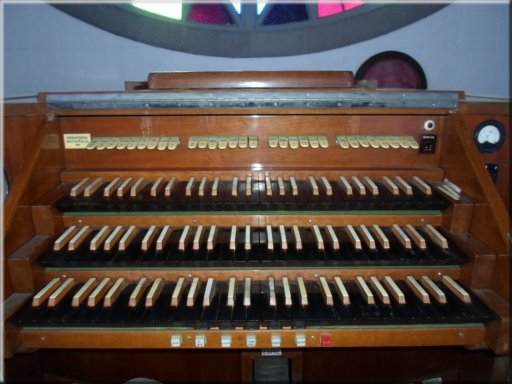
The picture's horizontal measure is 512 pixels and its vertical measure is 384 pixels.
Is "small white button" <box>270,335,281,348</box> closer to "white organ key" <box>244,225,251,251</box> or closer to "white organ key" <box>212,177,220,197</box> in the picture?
"white organ key" <box>244,225,251,251</box>

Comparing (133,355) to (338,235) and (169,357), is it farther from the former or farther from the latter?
(338,235)

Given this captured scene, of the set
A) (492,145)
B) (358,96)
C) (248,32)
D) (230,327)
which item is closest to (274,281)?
(230,327)

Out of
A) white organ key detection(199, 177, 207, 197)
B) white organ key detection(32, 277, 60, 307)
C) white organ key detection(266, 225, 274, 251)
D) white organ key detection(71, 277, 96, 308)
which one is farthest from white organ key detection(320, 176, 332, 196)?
white organ key detection(32, 277, 60, 307)

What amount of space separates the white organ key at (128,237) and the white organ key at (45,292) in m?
0.25

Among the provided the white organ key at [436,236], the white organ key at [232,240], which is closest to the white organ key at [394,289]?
the white organ key at [436,236]

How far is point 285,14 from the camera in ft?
8.27

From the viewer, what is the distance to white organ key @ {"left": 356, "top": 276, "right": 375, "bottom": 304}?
1187mm

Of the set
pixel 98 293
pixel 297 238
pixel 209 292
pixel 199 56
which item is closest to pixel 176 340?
pixel 209 292

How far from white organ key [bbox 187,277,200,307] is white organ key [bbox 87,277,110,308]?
303mm

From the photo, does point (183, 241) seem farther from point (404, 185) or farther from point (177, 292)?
point (404, 185)

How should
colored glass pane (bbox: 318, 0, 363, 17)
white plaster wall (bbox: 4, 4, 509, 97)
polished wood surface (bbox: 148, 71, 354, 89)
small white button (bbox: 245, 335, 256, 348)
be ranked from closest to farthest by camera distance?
small white button (bbox: 245, 335, 256, 348)
polished wood surface (bbox: 148, 71, 354, 89)
white plaster wall (bbox: 4, 4, 509, 97)
colored glass pane (bbox: 318, 0, 363, 17)

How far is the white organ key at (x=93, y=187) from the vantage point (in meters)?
1.44

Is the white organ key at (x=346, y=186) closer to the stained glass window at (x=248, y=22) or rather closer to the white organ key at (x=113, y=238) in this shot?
the white organ key at (x=113, y=238)

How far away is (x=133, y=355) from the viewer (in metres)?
1.64
